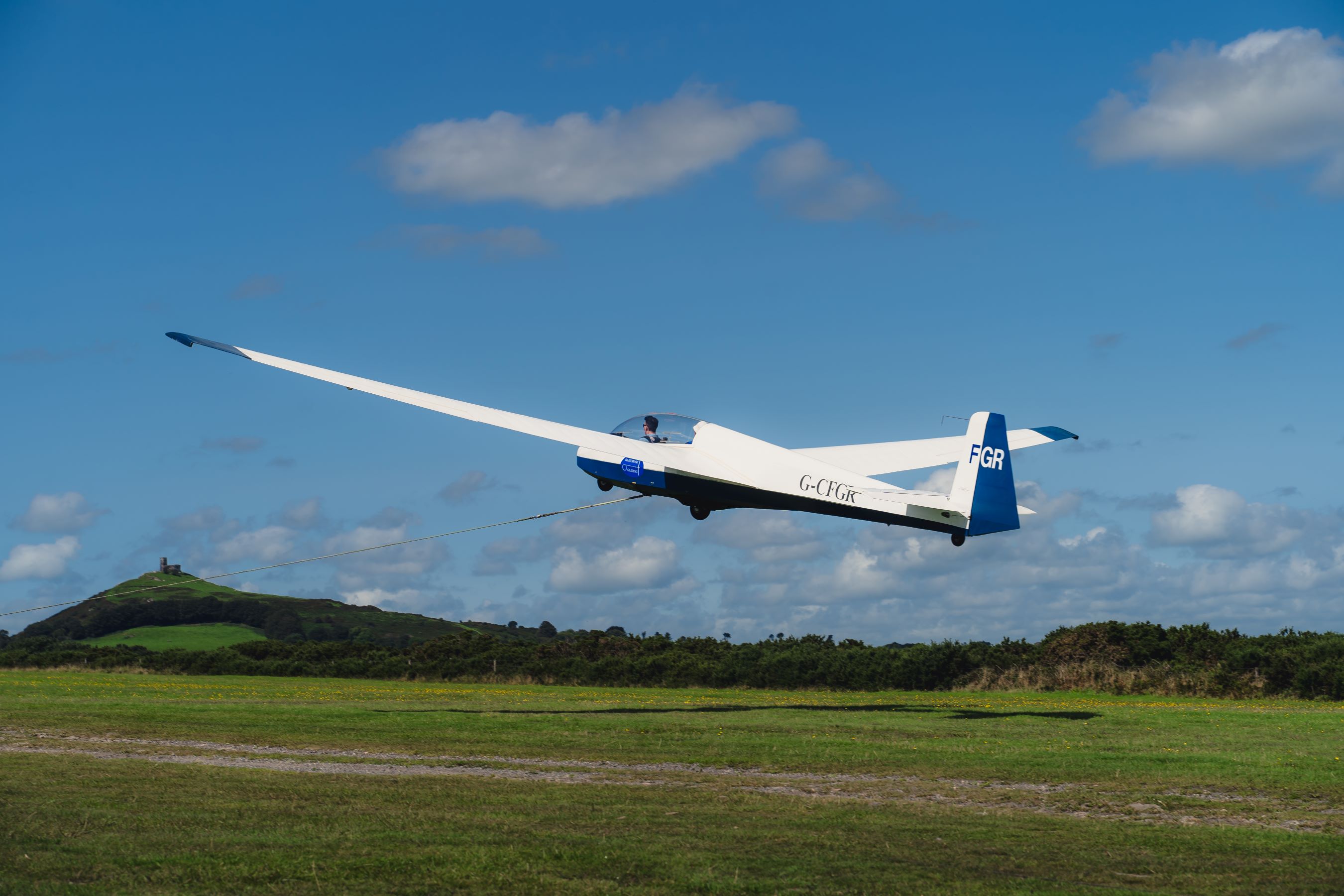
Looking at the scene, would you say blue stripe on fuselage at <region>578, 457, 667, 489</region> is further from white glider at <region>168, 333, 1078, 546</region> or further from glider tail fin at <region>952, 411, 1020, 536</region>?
glider tail fin at <region>952, 411, 1020, 536</region>

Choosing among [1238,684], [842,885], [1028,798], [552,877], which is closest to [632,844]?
[552,877]

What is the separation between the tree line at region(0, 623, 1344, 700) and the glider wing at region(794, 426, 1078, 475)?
14.2 metres

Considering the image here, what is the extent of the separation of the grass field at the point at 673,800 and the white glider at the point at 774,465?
479cm

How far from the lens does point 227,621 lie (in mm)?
85562

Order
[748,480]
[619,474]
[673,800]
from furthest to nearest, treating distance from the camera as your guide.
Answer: [619,474] → [748,480] → [673,800]

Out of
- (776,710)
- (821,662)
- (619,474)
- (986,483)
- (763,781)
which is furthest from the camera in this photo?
(821,662)

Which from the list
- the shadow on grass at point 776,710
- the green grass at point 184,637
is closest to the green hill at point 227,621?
the green grass at point 184,637

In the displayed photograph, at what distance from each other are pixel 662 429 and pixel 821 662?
21.4 m

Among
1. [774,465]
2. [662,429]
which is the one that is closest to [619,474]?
[662,429]

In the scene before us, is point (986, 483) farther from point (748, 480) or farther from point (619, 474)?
point (619, 474)

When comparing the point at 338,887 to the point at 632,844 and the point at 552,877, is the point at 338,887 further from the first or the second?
the point at 632,844

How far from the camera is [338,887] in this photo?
34.4 feet

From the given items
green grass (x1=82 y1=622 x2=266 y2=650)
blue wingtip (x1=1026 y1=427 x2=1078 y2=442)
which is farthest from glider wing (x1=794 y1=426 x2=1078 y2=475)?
green grass (x1=82 y1=622 x2=266 y2=650)

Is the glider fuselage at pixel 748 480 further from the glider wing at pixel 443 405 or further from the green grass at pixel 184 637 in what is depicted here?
the green grass at pixel 184 637
